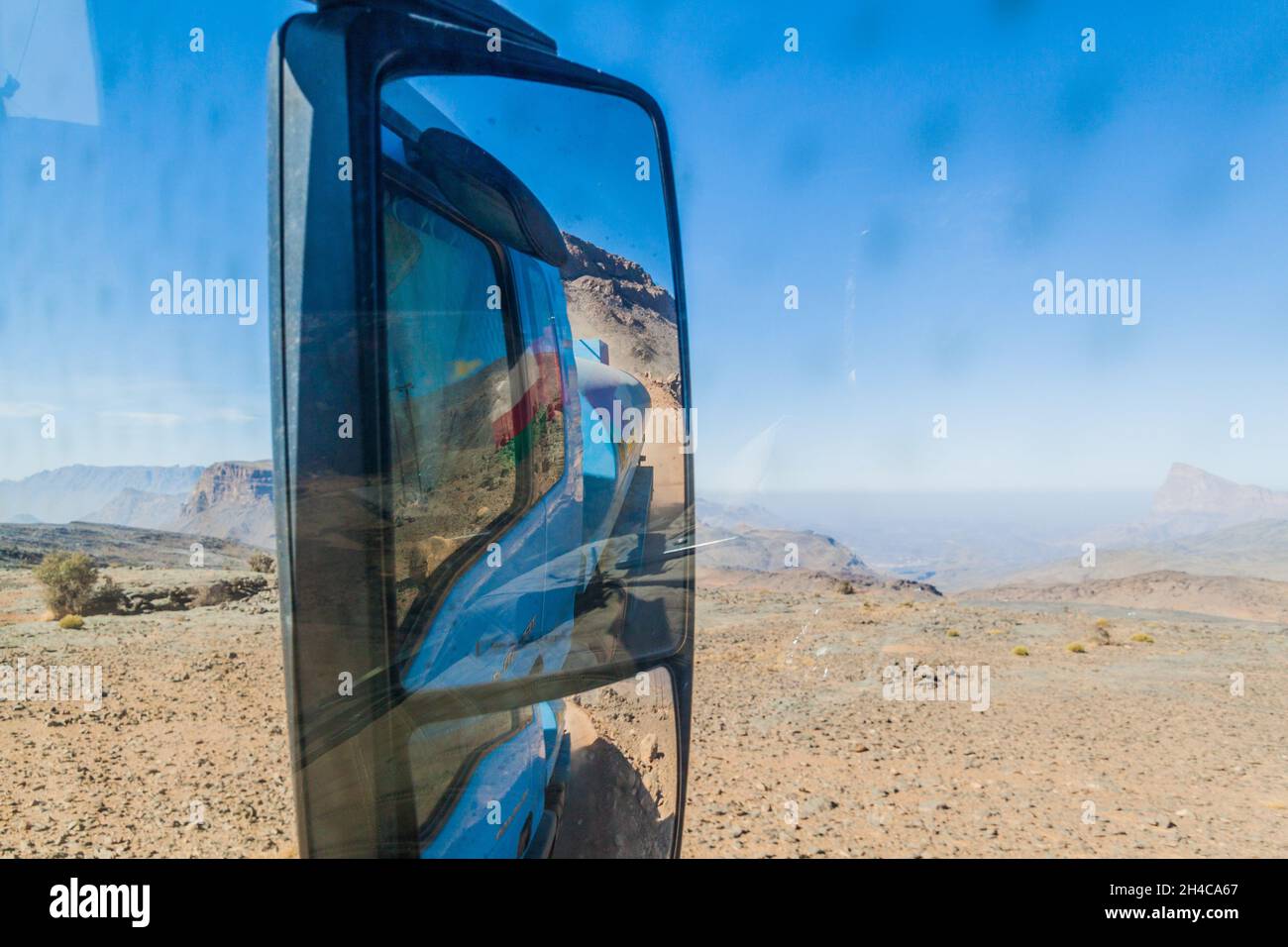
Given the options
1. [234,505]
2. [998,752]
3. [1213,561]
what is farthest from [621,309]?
[1213,561]

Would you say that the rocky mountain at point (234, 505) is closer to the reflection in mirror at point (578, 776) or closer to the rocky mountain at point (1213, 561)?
the reflection in mirror at point (578, 776)

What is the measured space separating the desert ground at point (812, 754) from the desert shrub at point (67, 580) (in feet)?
0.41

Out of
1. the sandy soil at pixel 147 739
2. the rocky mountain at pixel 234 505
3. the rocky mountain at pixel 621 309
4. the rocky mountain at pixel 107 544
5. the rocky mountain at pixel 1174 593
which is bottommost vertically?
the rocky mountain at pixel 1174 593

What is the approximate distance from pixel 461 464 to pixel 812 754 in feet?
12.1

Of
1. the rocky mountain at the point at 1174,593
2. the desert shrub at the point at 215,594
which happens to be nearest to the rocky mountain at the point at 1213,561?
the rocky mountain at the point at 1174,593

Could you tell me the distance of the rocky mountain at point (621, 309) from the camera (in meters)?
1.07

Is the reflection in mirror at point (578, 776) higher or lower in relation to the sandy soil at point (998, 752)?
higher

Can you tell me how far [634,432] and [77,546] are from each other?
2.25m

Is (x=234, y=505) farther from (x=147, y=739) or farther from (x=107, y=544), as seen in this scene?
(x=147, y=739)

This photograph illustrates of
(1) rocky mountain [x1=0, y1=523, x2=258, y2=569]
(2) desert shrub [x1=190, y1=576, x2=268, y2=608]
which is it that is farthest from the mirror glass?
(2) desert shrub [x1=190, y1=576, x2=268, y2=608]

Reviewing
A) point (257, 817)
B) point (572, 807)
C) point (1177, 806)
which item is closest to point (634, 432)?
point (572, 807)

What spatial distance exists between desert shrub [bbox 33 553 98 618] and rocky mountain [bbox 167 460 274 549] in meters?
2.76

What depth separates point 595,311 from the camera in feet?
3.68

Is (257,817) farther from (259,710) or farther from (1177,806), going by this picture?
(1177,806)
